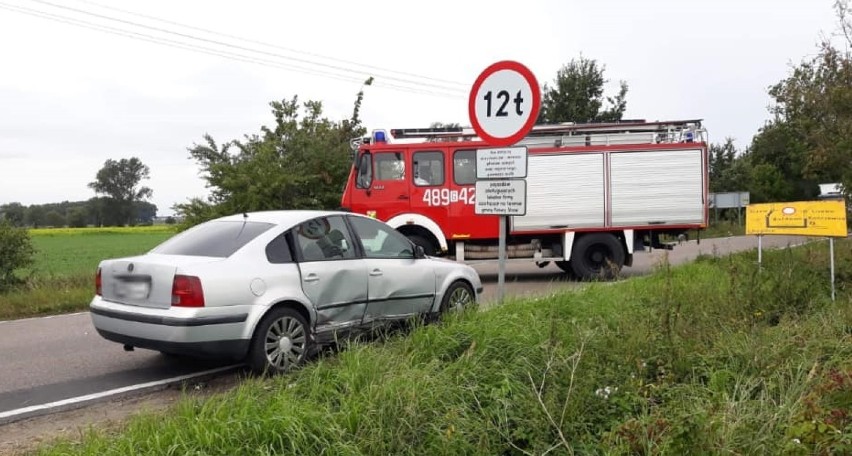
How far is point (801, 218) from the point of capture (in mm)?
7609

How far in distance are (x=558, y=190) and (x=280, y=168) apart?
21.7 feet

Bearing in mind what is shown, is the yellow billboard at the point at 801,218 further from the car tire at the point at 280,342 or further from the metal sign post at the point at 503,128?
the car tire at the point at 280,342

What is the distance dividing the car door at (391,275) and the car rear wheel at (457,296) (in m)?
0.22

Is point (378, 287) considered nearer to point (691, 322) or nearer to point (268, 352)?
point (268, 352)

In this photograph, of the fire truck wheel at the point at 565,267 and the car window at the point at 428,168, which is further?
the fire truck wheel at the point at 565,267

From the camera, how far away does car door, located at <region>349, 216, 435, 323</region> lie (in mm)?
6066

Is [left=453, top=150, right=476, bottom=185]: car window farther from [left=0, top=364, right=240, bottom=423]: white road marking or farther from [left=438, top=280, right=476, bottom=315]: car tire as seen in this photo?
[left=0, top=364, right=240, bottom=423]: white road marking

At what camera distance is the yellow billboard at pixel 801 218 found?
7168 millimetres

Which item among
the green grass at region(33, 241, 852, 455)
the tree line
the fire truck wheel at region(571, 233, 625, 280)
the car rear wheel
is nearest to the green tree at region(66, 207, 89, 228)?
the tree line

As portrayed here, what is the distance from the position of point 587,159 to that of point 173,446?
34.8ft

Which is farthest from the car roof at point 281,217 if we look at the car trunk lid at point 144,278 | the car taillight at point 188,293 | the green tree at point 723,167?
the green tree at point 723,167

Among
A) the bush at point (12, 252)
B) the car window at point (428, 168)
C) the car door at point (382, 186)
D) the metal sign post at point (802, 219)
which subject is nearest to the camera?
the metal sign post at point (802, 219)

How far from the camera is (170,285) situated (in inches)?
193

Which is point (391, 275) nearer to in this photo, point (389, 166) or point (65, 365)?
point (65, 365)
